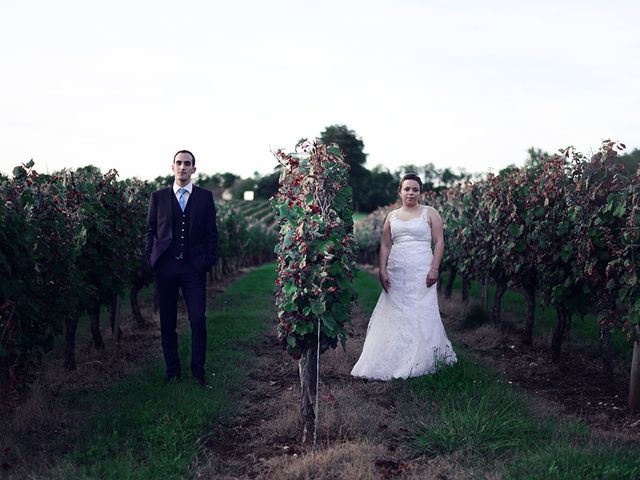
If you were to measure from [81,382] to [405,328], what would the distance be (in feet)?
11.8

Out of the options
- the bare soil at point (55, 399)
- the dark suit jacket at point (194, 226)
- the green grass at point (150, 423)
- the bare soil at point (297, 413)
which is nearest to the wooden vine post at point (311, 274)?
the bare soil at point (297, 413)

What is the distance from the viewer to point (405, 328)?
279 inches

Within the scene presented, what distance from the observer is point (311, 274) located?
481cm

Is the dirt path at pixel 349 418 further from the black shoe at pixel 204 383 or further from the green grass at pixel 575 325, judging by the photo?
the green grass at pixel 575 325

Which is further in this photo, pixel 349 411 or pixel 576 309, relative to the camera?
pixel 576 309

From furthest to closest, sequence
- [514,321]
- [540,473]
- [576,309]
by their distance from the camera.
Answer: [514,321] < [576,309] < [540,473]

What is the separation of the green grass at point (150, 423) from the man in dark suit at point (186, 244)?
446 millimetres

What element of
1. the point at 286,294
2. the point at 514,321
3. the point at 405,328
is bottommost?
the point at 514,321

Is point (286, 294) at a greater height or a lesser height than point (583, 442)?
greater

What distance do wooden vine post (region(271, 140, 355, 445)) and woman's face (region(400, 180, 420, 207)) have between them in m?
1.72

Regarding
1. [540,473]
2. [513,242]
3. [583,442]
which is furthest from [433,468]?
[513,242]

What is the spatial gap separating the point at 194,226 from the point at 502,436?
350 cm

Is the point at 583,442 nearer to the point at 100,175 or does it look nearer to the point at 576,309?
the point at 576,309

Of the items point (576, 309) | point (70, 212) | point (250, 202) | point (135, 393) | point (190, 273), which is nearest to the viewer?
point (135, 393)
